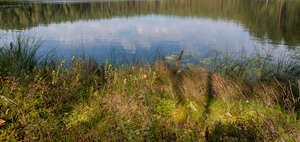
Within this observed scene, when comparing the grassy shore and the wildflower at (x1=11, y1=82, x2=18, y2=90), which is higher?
the wildflower at (x1=11, y1=82, x2=18, y2=90)

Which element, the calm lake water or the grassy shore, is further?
the calm lake water

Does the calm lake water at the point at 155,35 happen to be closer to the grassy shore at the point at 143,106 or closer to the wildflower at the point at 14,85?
the grassy shore at the point at 143,106

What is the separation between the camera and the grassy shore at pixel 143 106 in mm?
3746

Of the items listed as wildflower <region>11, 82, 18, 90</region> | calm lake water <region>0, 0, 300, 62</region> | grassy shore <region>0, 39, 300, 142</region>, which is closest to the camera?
grassy shore <region>0, 39, 300, 142</region>

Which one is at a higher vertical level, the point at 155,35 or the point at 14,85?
the point at 155,35

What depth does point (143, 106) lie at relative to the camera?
4.57 m

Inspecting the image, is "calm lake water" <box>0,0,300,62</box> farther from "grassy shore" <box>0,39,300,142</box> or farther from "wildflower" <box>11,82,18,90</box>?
"wildflower" <box>11,82,18,90</box>

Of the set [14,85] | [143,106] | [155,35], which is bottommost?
[143,106]

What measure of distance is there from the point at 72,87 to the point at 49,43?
487 inches

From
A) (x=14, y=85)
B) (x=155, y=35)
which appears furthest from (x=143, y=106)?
(x=155, y=35)

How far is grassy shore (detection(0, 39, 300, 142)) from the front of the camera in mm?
3746

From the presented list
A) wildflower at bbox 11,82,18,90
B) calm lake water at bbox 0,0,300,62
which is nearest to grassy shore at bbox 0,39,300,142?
wildflower at bbox 11,82,18,90

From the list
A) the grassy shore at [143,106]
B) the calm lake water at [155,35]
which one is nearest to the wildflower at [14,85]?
the grassy shore at [143,106]

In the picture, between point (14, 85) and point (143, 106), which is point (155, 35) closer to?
point (143, 106)
